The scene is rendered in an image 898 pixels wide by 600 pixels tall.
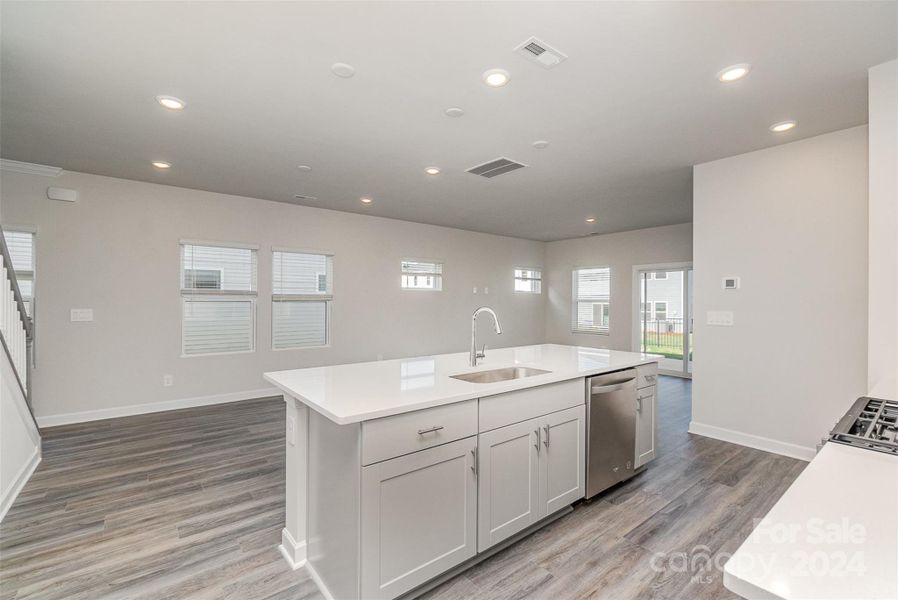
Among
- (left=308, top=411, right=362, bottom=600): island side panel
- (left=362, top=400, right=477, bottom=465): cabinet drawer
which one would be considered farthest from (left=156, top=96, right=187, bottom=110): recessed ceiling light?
(left=362, top=400, right=477, bottom=465): cabinet drawer

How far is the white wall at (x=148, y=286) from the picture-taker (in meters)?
4.12

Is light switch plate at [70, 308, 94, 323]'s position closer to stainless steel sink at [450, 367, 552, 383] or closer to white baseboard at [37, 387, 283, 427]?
white baseboard at [37, 387, 283, 427]

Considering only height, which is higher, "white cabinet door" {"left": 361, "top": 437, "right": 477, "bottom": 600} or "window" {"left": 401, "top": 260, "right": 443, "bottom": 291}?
"window" {"left": 401, "top": 260, "right": 443, "bottom": 291}

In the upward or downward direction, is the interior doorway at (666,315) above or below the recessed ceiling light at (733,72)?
below

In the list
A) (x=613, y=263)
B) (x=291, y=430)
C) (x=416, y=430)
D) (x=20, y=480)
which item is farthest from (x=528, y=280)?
(x=20, y=480)

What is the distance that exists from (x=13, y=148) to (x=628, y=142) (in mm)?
5479

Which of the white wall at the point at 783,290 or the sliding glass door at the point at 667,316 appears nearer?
the white wall at the point at 783,290

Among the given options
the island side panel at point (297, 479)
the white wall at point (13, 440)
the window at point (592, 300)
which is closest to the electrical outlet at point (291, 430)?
the island side panel at point (297, 479)

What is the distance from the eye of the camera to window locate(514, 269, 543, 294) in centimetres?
854

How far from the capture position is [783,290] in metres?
3.45

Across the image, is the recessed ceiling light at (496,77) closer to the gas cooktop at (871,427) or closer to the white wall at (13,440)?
the gas cooktop at (871,427)

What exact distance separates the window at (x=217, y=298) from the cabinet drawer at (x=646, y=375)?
4.68 metres

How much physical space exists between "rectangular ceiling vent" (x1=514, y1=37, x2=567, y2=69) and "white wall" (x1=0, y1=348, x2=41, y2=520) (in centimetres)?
402

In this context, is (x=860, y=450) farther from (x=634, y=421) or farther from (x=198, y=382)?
(x=198, y=382)
